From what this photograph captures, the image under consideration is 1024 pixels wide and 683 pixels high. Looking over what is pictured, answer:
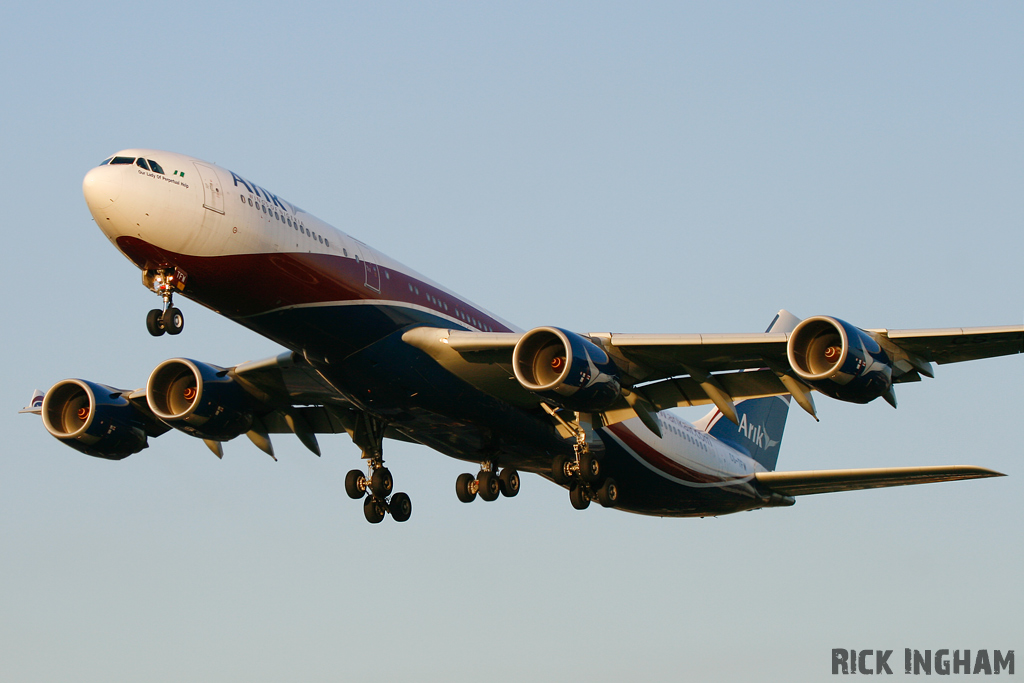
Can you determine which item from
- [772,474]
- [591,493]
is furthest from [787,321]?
[591,493]

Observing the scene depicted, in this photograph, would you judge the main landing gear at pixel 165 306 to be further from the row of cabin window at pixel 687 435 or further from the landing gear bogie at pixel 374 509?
the row of cabin window at pixel 687 435

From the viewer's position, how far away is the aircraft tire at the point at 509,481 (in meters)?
30.3

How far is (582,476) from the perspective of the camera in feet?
98.0

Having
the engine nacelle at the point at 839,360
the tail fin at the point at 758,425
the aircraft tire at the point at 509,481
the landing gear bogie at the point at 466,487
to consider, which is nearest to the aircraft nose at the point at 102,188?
the landing gear bogie at the point at 466,487

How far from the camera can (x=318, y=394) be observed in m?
29.8

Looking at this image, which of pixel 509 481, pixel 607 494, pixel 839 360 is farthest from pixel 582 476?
pixel 839 360

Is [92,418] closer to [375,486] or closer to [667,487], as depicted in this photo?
[375,486]

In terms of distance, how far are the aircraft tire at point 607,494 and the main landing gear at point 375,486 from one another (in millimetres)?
5071

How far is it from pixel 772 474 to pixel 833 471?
2.64 metres

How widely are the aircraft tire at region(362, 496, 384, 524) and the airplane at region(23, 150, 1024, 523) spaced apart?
0.07 metres

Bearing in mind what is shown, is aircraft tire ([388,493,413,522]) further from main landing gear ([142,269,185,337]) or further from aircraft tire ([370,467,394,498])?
main landing gear ([142,269,185,337])

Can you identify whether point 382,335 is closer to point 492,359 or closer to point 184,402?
point 492,359

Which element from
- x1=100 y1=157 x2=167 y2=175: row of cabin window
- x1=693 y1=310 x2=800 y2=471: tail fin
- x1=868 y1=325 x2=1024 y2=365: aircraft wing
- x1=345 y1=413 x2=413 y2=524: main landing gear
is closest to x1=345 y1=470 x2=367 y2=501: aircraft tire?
x1=345 y1=413 x2=413 y2=524: main landing gear

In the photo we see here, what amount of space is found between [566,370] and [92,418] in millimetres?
13452
